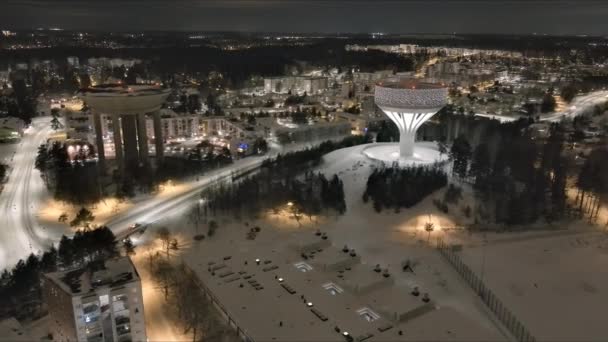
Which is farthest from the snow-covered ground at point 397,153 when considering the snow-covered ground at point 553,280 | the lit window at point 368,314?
the lit window at point 368,314

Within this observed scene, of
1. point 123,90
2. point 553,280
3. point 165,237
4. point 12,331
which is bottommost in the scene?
point 553,280

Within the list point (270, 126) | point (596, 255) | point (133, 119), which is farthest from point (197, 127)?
point (596, 255)

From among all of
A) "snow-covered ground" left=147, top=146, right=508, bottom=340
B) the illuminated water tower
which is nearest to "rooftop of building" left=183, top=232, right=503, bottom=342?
"snow-covered ground" left=147, top=146, right=508, bottom=340

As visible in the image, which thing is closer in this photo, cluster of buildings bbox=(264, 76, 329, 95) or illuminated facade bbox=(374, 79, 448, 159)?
illuminated facade bbox=(374, 79, 448, 159)

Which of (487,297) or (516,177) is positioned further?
(516,177)

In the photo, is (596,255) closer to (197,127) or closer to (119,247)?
(119,247)

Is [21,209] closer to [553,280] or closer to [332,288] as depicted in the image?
[332,288]

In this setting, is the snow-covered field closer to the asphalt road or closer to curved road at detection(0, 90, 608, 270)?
curved road at detection(0, 90, 608, 270)

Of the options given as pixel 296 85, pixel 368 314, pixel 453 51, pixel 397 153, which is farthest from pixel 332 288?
pixel 453 51
